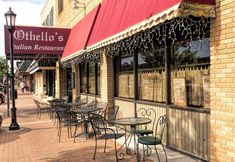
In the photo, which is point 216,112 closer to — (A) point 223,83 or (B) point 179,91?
(A) point 223,83

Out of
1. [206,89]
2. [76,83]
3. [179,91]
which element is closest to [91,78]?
[76,83]

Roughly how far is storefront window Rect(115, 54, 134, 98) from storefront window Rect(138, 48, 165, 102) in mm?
675

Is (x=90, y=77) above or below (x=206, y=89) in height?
above

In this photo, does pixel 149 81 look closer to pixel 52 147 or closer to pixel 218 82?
pixel 52 147

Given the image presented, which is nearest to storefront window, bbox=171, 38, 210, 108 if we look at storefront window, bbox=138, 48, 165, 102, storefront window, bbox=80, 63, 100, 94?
storefront window, bbox=138, 48, 165, 102

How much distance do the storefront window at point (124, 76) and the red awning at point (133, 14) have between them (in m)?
1.25

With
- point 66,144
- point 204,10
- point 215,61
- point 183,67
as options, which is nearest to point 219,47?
point 215,61

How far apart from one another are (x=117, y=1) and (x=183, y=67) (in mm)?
2785

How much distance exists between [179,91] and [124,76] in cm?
377

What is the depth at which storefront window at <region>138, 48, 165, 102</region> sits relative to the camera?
8172mm

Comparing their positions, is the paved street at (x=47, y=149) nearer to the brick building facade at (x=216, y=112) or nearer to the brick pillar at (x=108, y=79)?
the brick building facade at (x=216, y=112)

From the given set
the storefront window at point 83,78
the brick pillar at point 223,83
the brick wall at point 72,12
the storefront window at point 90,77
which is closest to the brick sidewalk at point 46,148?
the brick pillar at point 223,83

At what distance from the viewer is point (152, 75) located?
873 centimetres

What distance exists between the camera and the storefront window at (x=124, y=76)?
10.2 meters
